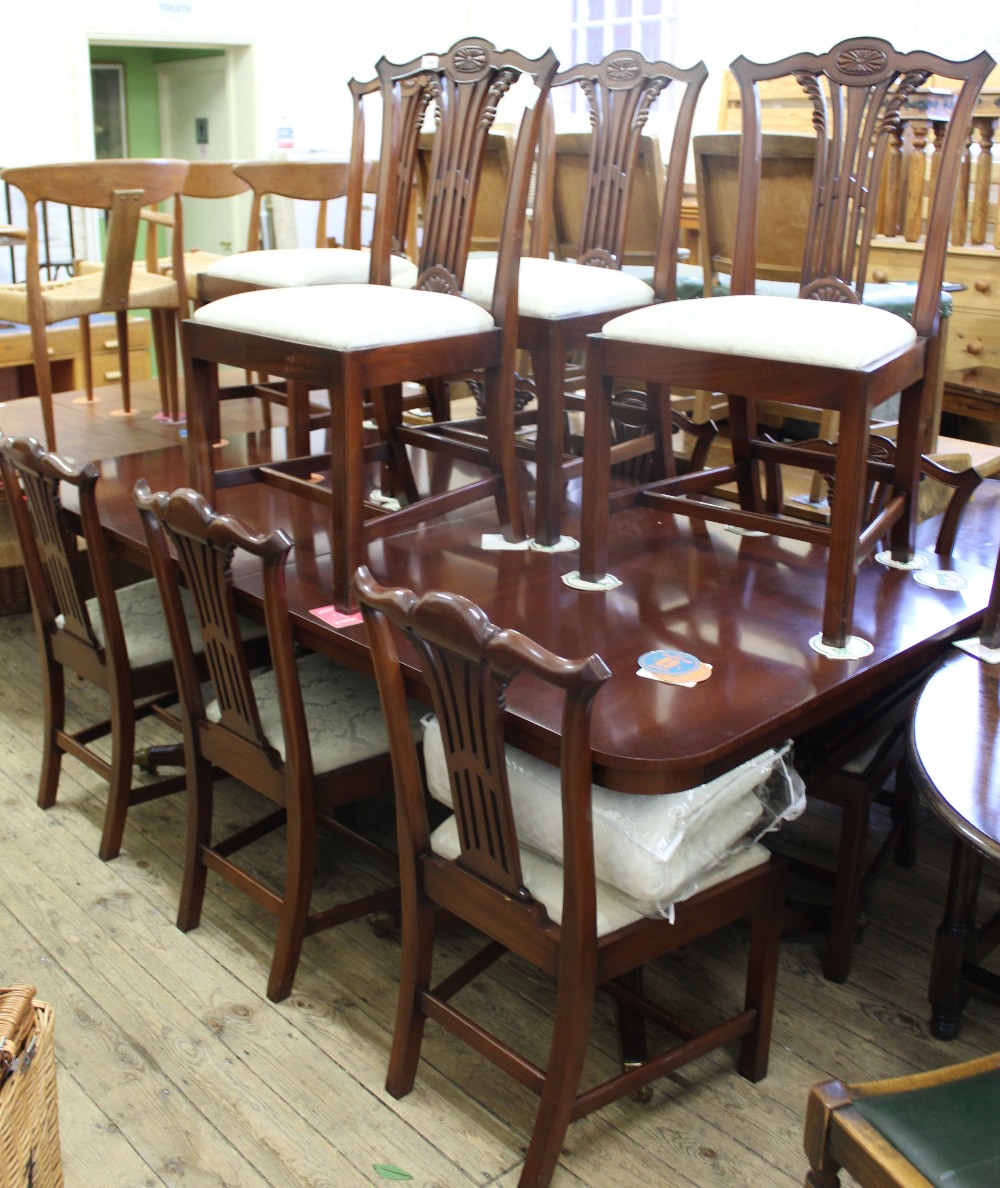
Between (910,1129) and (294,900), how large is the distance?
1179 mm

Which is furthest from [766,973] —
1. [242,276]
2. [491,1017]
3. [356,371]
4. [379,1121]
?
[242,276]

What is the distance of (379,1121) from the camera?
189 centimetres

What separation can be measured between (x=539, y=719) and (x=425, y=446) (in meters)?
1.11

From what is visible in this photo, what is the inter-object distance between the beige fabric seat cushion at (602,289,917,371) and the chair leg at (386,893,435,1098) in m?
1.04

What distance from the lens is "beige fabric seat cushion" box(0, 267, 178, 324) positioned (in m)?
3.59

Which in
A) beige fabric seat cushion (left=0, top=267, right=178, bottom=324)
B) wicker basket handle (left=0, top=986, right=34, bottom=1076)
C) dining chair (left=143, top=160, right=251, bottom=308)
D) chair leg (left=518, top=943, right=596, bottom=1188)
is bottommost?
chair leg (left=518, top=943, right=596, bottom=1188)

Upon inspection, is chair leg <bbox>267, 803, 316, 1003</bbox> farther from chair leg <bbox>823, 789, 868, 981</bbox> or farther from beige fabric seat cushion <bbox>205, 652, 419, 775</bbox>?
chair leg <bbox>823, 789, 868, 981</bbox>

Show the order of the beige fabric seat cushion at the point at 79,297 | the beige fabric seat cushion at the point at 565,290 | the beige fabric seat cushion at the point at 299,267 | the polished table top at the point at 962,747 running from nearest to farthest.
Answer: the polished table top at the point at 962,747 → the beige fabric seat cushion at the point at 565,290 → the beige fabric seat cushion at the point at 299,267 → the beige fabric seat cushion at the point at 79,297

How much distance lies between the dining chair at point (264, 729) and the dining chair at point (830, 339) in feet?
1.91

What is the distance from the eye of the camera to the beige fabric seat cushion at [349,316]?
7.22ft

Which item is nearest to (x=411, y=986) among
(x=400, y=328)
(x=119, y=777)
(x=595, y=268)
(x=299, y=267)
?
(x=119, y=777)

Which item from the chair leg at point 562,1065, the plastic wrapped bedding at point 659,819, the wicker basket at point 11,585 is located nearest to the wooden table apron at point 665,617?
the plastic wrapped bedding at point 659,819

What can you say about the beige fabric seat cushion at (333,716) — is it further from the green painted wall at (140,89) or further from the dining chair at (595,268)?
the green painted wall at (140,89)

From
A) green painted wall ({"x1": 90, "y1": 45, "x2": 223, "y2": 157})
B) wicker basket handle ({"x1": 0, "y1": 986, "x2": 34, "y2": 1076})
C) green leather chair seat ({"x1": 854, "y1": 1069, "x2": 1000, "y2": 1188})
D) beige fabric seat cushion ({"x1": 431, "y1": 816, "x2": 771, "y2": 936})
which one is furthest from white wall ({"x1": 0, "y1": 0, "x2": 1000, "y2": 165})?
wicker basket handle ({"x1": 0, "y1": 986, "x2": 34, "y2": 1076})
